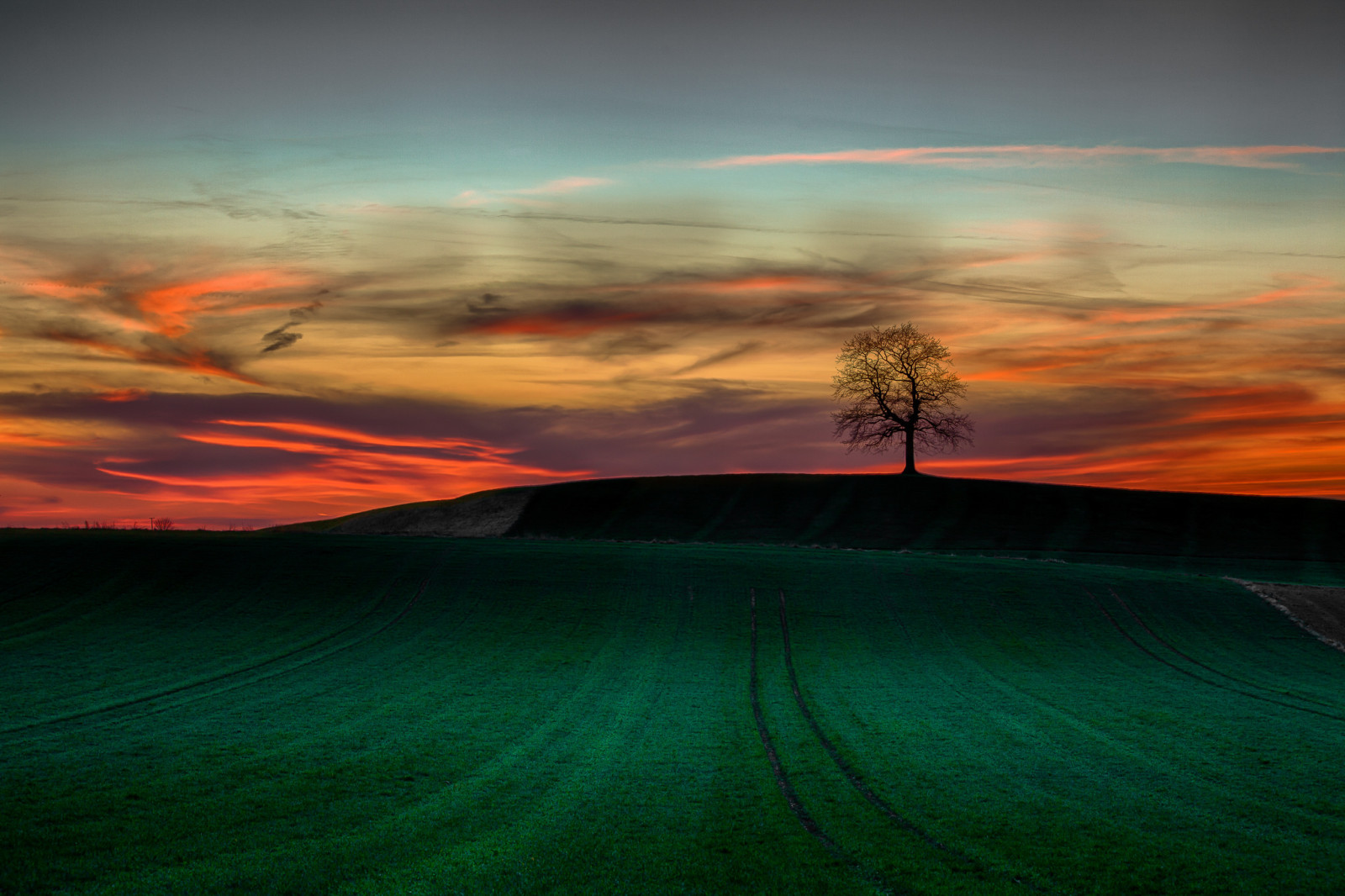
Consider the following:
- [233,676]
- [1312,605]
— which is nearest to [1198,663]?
[1312,605]

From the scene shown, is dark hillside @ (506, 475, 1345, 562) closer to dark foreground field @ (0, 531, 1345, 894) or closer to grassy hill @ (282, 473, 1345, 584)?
grassy hill @ (282, 473, 1345, 584)

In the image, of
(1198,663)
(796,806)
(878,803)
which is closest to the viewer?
(796,806)

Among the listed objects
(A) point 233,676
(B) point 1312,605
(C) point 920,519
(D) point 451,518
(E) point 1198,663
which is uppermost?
(C) point 920,519

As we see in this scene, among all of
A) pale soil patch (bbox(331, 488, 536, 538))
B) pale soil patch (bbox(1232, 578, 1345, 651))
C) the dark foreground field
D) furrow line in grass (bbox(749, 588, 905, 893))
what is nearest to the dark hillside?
pale soil patch (bbox(331, 488, 536, 538))

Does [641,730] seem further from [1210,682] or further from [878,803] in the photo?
[1210,682]

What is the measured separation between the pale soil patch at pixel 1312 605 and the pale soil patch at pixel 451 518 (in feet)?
149

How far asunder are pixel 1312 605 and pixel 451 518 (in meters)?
54.3

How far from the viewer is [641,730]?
60.4ft

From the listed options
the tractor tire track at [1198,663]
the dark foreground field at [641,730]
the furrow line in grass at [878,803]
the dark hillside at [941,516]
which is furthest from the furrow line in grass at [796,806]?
the dark hillside at [941,516]

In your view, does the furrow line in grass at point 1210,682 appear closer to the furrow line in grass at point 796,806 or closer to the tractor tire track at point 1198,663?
the tractor tire track at point 1198,663

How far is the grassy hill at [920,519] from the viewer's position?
57062 mm

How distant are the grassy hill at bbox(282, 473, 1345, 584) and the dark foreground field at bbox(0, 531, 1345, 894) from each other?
18.8 m

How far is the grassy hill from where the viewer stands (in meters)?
57.1

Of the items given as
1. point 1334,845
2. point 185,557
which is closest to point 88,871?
point 1334,845
